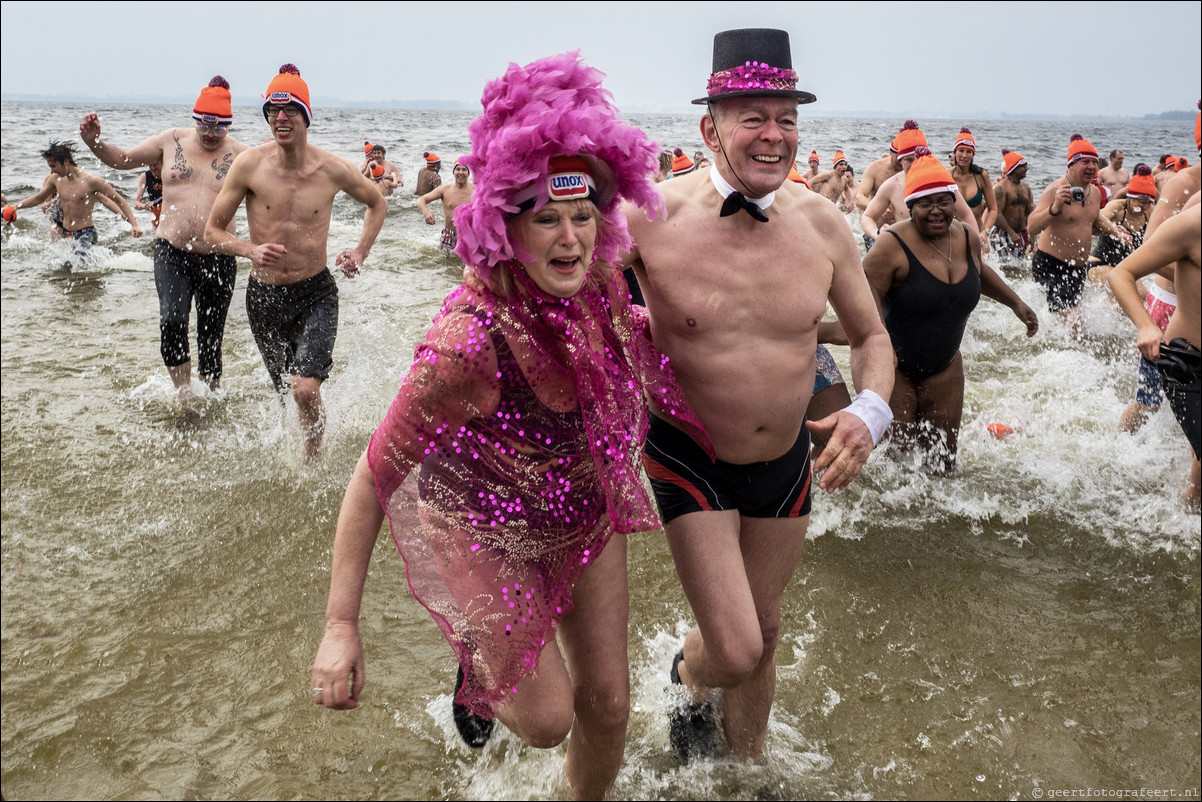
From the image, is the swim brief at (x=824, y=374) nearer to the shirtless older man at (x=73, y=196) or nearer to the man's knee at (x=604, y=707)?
the man's knee at (x=604, y=707)

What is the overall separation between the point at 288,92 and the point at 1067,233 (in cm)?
763

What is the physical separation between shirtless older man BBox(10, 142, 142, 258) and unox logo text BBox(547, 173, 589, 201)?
34.6 ft

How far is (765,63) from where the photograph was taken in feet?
9.42

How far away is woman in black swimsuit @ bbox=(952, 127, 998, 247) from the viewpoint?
376 inches

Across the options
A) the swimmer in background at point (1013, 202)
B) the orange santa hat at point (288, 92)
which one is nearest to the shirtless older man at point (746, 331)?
the orange santa hat at point (288, 92)

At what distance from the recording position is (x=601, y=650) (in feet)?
8.27

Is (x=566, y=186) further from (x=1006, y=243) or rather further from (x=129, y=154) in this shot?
(x=1006, y=243)

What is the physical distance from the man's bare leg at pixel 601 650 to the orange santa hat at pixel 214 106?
5.65 metres

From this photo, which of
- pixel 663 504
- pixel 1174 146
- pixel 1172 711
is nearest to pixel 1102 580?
pixel 1172 711

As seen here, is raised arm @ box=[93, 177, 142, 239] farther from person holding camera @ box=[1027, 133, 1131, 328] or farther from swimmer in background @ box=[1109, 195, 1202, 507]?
swimmer in background @ box=[1109, 195, 1202, 507]

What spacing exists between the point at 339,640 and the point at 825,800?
178cm

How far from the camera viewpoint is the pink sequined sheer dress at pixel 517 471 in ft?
7.40

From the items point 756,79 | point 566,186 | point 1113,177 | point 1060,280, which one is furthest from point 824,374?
point 1113,177

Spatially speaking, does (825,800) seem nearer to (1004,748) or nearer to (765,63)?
(1004,748)
